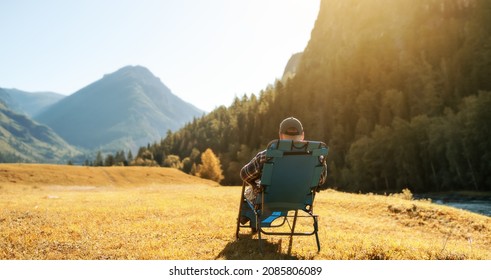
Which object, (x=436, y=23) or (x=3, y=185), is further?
(x=436, y=23)

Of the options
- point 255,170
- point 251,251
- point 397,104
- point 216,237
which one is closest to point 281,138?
point 255,170

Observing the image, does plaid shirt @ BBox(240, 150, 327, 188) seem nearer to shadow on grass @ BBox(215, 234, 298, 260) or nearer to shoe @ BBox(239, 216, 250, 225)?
shadow on grass @ BBox(215, 234, 298, 260)

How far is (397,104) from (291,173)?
393 feet

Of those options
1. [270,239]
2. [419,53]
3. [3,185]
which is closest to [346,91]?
[419,53]

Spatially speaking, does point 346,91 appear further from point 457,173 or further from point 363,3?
point 457,173

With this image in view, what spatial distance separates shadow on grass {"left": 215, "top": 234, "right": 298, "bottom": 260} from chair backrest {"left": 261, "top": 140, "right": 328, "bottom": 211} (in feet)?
2.98

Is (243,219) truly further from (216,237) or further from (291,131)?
(291,131)

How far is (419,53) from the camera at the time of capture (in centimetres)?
13788

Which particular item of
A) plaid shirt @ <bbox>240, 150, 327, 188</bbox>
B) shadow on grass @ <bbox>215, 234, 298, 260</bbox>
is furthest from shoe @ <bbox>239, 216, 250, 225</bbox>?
plaid shirt @ <bbox>240, 150, 327, 188</bbox>

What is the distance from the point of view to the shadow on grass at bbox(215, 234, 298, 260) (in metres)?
7.72

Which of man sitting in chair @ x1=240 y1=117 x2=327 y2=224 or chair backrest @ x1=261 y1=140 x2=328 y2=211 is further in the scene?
man sitting in chair @ x1=240 y1=117 x2=327 y2=224

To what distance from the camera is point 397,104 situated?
11856 centimetres
